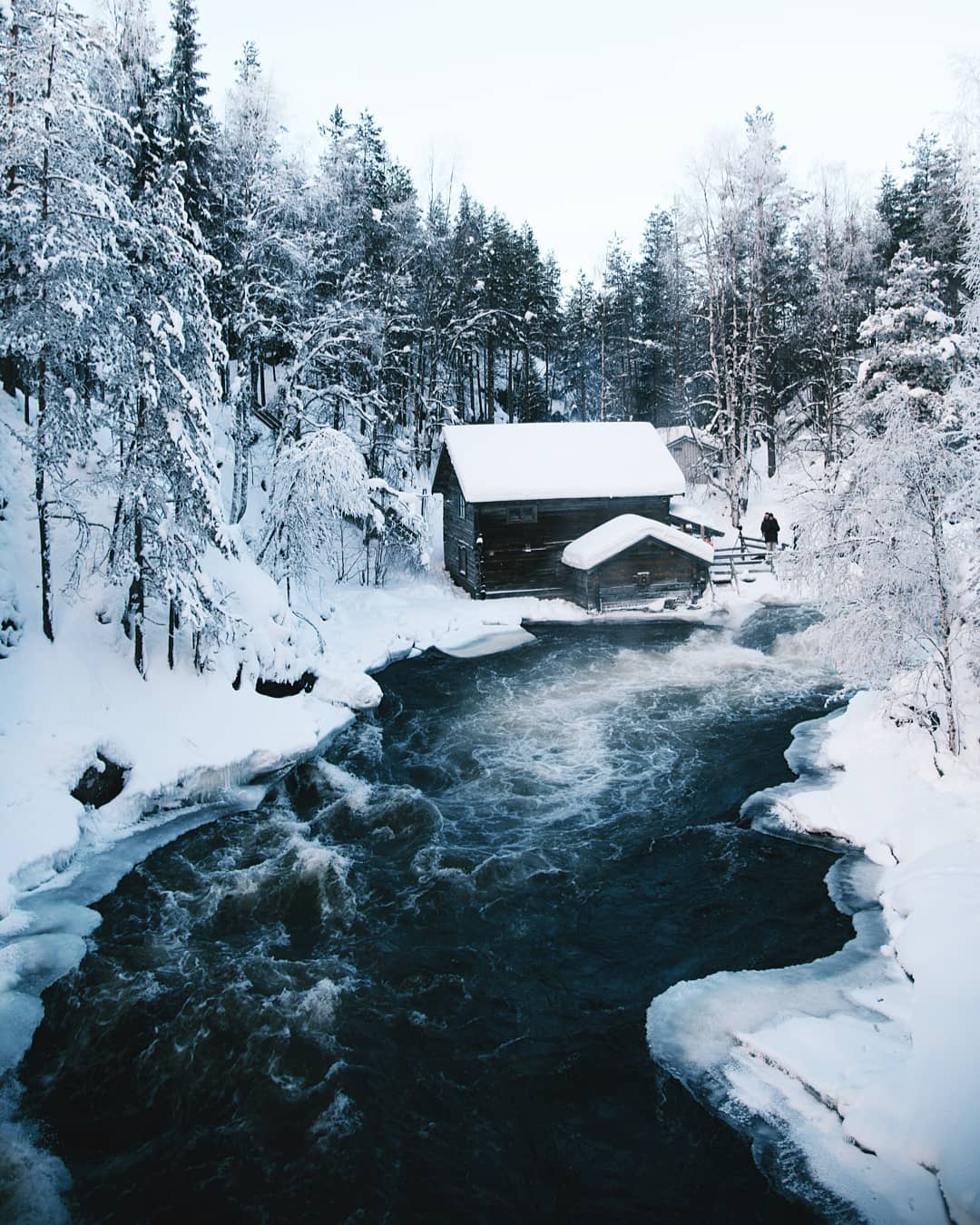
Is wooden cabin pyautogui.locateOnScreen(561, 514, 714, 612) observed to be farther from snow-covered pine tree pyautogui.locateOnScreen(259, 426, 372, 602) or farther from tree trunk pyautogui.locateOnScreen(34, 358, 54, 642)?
tree trunk pyautogui.locateOnScreen(34, 358, 54, 642)

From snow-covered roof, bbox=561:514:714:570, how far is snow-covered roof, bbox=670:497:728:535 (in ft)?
12.3

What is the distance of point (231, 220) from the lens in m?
24.8

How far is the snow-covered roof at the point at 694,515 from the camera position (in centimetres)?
3262

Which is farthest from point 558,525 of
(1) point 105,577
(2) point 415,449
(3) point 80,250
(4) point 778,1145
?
(4) point 778,1145

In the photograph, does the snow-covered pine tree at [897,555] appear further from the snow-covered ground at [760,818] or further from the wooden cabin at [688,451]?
the wooden cabin at [688,451]

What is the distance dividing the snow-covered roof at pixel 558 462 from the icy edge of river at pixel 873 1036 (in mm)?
18535

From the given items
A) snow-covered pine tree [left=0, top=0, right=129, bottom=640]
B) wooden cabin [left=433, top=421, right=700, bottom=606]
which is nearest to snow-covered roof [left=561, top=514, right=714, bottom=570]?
wooden cabin [left=433, top=421, right=700, bottom=606]

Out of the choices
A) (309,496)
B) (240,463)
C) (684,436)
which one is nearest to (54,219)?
(309,496)

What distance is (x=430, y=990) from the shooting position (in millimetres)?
8477

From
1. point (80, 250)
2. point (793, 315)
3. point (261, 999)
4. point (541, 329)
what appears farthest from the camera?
point (541, 329)

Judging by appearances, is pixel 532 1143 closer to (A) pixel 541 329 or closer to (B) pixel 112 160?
(B) pixel 112 160

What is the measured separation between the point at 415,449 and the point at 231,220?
12190 mm

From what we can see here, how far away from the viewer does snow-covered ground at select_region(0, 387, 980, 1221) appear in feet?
20.4

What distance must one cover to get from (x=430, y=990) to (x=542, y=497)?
2138 centimetres
